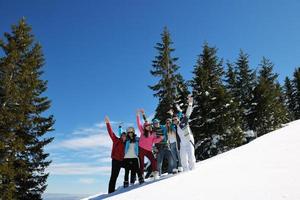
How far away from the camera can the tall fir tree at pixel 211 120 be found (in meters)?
29.3

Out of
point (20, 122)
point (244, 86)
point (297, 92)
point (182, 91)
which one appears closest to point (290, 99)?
point (297, 92)

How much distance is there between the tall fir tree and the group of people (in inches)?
738

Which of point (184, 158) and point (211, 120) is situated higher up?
point (211, 120)

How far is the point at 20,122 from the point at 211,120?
57.4 feet

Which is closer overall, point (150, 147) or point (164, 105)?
point (150, 147)

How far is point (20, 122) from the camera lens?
19719 mm

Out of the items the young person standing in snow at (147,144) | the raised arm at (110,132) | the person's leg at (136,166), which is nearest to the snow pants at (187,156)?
the young person standing in snow at (147,144)

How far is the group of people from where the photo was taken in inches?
423

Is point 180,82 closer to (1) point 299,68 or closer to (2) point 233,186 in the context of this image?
(2) point 233,186

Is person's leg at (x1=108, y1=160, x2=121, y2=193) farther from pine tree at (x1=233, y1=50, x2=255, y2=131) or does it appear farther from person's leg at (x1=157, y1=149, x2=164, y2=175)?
pine tree at (x1=233, y1=50, x2=255, y2=131)

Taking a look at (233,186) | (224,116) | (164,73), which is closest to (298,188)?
(233,186)

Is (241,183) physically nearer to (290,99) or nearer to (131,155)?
(131,155)

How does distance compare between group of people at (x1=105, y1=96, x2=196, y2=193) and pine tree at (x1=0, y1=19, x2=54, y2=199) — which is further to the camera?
pine tree at (x1=0, y1=19, x2=54, y2=199)

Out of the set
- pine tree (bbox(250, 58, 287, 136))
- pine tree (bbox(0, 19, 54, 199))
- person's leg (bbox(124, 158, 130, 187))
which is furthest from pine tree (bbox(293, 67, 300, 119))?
person's leg (bbox(124, 158, 130, 187))
